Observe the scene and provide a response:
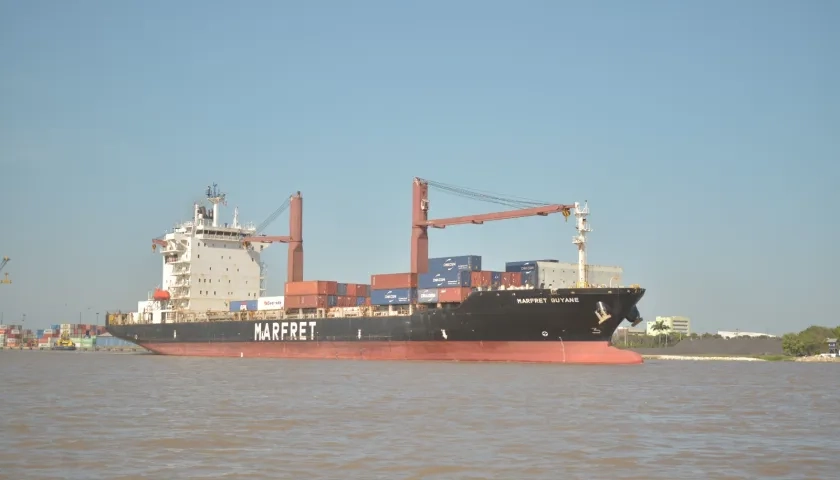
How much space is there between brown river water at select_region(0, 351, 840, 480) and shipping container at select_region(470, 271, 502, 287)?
1319 cm

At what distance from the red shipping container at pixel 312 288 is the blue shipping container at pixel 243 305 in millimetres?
4603

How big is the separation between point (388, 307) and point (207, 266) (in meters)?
20.5

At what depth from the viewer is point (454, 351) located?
40938mm

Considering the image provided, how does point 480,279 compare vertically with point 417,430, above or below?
above

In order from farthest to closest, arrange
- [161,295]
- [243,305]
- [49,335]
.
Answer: [49,335]
[161,295]
[243,305]

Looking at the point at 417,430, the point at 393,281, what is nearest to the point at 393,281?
the point at 393,281

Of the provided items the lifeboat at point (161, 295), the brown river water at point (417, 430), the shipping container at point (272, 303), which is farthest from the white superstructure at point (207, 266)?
the brown river water at point (417, 430)

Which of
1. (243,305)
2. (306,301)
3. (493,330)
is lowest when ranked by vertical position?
(493,330)

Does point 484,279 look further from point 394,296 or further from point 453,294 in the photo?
point 394,296

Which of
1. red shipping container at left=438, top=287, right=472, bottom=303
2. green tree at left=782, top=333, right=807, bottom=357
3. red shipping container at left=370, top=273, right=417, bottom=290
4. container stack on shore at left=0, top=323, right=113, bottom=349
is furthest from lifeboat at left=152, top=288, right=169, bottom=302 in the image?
container stack on shore at left=0, top=323, right=113, bottom=349

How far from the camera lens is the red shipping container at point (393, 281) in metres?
45.1

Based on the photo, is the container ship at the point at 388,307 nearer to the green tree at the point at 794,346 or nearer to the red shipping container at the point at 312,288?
the red shipping container at the point at 312,288

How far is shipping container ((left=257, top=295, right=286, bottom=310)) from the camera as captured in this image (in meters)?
52.4

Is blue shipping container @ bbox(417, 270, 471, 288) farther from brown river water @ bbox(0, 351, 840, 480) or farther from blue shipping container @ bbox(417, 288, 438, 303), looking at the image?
brown river water @ bbox(0, 351, 840, 480)
